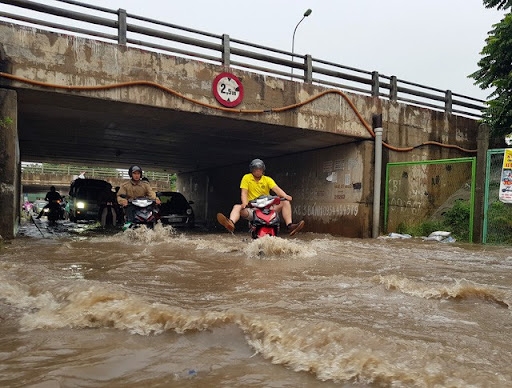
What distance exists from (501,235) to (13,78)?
10.8 m

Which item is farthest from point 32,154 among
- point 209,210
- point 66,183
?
point 66,183

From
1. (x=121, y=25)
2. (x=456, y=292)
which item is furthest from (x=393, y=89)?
(x=456, y=292)

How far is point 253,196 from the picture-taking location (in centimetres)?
724

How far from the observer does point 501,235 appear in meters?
9.58

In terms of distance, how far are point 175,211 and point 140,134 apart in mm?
3431

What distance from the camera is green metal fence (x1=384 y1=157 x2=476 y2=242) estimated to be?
11.4 m

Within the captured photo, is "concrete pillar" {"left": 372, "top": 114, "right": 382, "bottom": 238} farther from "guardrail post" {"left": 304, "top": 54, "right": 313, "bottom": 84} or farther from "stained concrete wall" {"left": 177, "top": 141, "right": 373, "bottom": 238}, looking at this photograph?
"guardrail post" {"left": 304, "top": 54, "right": 313, "bottom": 84}

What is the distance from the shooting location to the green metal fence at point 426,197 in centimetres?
1139

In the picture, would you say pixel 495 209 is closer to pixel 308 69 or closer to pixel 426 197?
pixel 426 197

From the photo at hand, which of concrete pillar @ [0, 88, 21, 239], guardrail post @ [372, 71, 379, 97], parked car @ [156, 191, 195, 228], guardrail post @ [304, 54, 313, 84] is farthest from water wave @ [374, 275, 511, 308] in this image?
parked car @ [156, 191, 195, 228]

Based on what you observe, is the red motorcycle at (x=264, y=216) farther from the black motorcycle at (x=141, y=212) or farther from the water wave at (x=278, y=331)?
the water wave at (x=278, y=331)

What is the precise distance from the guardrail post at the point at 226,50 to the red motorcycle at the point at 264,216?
185 inches

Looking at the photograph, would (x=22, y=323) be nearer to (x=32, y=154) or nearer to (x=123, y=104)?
(x=123, y=104)

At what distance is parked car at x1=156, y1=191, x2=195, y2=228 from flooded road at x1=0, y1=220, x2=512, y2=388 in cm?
951
